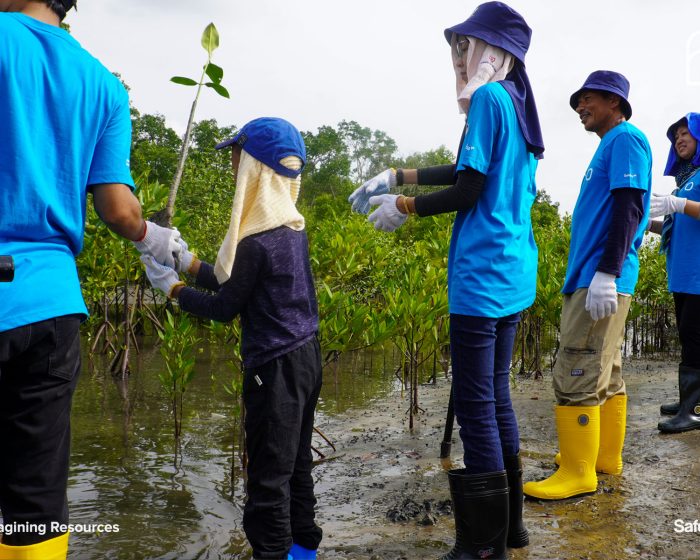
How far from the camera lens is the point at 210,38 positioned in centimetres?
360

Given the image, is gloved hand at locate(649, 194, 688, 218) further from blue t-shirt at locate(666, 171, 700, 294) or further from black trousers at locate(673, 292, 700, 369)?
black trousers at locate(673, 292, 700, 369)

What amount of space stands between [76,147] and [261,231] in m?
0.73

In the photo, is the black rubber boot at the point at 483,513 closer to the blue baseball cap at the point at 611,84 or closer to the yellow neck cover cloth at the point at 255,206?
the yellow neck cover cloth at the point at 255,206

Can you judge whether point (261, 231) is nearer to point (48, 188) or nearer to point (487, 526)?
point (48, 188)

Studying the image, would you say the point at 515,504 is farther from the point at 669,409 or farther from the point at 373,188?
the point at 669,409

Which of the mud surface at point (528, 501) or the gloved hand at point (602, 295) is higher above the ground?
the gloved hand at point (602, 295)

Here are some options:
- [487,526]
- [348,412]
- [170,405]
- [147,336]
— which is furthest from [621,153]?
[147,336]

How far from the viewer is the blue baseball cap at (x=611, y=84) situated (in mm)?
3518

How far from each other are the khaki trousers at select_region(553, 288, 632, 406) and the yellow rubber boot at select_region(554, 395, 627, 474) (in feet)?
1.03

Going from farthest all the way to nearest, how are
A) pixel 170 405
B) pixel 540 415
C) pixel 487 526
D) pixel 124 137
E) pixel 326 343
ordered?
pixel 170 405, pixel 540 415, pixel 326 343, pixel 487 526, pixel 124 137

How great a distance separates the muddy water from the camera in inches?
117

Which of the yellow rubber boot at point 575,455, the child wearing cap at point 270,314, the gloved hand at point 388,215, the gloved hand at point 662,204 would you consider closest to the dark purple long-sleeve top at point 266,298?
the child wearing cap at point 270,314

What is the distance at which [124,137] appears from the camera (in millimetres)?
1989

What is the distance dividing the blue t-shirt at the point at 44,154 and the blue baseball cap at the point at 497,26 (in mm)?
1470
